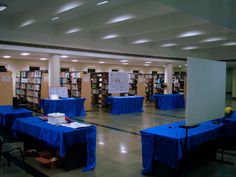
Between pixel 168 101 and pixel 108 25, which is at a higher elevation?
pixel 108 25

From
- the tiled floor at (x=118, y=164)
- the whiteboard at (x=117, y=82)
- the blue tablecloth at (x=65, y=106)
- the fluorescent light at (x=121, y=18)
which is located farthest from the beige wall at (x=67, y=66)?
the fluorescent light at (x=121, y=18)

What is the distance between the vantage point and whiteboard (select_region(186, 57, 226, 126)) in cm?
385

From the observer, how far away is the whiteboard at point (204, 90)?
385cm

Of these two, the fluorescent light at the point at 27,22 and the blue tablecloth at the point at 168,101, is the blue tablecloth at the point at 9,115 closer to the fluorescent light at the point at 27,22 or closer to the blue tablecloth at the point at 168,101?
the fluorescent light at the point at 27,22

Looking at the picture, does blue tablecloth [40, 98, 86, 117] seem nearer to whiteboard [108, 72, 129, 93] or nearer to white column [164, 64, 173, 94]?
whiteboard [108, 72, 129, 93]

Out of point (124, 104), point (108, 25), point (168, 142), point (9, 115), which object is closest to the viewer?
point (168, 142)

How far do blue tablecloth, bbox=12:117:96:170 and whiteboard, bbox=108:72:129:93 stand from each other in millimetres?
6056

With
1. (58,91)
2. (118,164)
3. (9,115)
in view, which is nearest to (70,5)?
(9,115)

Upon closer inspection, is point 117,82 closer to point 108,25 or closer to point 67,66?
point 108,25

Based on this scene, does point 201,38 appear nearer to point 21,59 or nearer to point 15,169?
point 15,169

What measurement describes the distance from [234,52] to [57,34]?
10.9 meters

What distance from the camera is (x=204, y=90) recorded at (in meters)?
4.23

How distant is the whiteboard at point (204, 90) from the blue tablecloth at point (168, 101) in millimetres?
8089

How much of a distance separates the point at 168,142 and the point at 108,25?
5374mm
